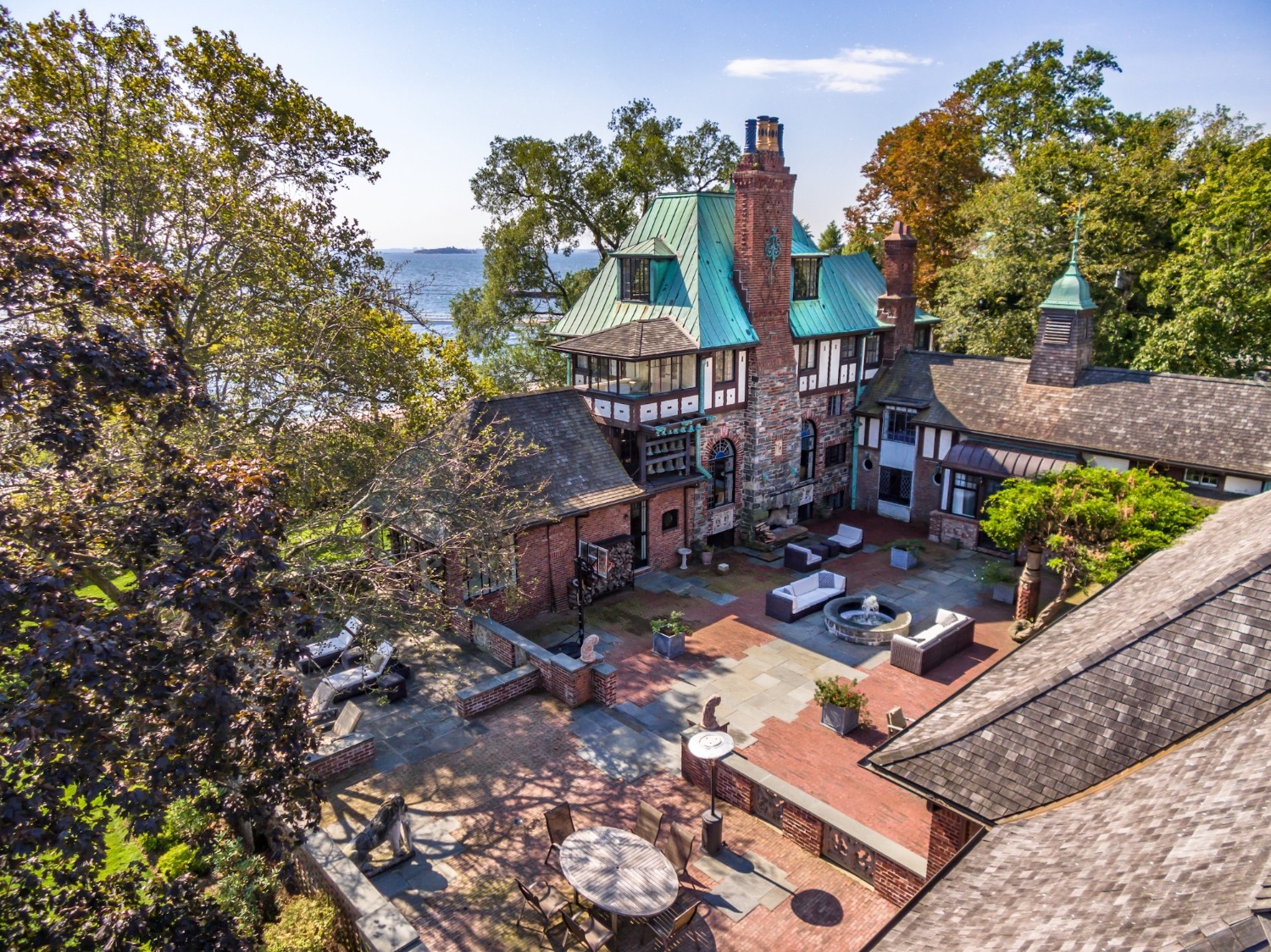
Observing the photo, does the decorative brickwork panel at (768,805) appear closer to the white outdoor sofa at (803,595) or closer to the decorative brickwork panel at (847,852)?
the decorative brickwork panel at (847,852)

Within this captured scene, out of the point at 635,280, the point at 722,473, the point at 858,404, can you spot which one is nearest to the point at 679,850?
the point at 722,473

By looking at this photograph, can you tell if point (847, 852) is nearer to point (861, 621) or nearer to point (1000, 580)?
point (861, 621)

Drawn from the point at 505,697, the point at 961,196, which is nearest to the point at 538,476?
the point at 505,697

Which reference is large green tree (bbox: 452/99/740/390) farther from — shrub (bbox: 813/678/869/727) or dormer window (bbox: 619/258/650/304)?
shrub (bbox: 813/678/869/727)

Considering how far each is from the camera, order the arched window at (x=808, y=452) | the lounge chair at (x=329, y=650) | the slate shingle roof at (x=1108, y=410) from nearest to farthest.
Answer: the lounge chair at (x=329, y=650) < the slate shingle roof at (x=1108, y=410) < the arched window at (x=808, y=452)

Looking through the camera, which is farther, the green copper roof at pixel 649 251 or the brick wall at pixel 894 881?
the green copper roof at pixel 649 251

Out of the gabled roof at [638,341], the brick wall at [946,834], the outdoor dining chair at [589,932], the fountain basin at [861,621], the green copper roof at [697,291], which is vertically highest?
the green copper roof at [697,291]

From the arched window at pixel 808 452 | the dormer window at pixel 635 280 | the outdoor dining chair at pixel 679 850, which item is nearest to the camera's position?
the outdoor dining chair at pixel 679 850

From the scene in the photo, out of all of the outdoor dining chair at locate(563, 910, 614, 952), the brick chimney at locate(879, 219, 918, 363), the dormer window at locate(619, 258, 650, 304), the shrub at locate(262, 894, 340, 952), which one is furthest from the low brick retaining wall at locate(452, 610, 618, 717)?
the brick chimney at locate(879, 219, 918, 363)

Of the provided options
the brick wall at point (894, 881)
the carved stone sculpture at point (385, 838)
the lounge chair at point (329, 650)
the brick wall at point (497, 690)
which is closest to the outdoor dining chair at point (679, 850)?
the brick wall at point (894, 881)
